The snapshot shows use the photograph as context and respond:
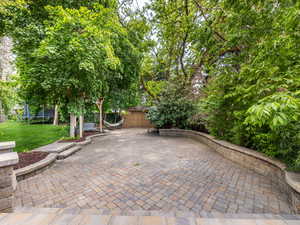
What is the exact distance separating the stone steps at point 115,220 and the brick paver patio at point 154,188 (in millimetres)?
294

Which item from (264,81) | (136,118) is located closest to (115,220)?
(264,81)

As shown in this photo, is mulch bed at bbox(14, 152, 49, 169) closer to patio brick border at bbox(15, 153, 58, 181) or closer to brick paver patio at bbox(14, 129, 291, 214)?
patio brick border at bbox(15, 153, 58, 181)

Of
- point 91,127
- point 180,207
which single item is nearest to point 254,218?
point 180,207

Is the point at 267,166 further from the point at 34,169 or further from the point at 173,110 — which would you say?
the point at 173,110

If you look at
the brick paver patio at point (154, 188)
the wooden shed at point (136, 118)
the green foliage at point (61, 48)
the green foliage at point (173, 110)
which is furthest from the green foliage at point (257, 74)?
the wooden shed at point (136, 118)

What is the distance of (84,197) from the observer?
2180 mm

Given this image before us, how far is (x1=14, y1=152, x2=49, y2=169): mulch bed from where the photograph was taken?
3159 mm

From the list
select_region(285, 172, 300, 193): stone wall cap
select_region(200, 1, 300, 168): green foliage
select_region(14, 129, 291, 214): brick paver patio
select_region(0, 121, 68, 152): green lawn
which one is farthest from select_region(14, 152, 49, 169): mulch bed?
select_region(285, 172, 300, 193): stone wall cap

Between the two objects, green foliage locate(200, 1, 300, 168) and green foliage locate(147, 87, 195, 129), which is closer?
green foliage locate(200, 1, 300, 168)

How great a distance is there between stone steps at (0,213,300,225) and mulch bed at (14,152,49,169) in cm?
207

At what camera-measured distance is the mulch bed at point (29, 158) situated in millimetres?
3159

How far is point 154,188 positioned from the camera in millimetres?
2430

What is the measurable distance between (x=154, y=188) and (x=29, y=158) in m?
3.77

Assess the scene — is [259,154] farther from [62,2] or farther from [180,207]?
[62,2]
